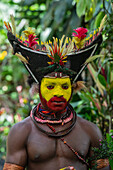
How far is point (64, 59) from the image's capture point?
168cm

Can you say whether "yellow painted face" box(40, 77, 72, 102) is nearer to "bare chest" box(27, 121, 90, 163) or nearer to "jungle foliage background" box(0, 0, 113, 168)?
"bare chest" box(27, 121, 90, 163)

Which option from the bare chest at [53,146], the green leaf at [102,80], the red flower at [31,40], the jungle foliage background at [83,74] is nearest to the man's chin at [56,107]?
the bare chest at [53,146]

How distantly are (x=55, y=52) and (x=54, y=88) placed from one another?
24cm

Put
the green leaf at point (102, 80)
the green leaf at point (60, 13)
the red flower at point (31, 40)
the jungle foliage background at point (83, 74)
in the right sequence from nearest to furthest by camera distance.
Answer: the red flower at point (31, 40) → the jungle foliage background at point (83, 74) → the green leaf at point (102, 80) → the green leaf at point (60, 13)

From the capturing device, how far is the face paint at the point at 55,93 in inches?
62.9

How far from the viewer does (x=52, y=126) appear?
1.65 m

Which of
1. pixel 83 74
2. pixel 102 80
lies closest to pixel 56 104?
pixel 102 80

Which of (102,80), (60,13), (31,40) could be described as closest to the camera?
(31,40)

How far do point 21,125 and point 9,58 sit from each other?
4134 millimetres

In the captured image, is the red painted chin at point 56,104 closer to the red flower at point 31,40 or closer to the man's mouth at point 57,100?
the man's mouth at point 57,100

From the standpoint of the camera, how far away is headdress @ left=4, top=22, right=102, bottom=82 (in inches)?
63.6

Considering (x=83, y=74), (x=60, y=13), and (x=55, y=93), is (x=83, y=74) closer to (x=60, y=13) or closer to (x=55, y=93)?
(x=60, y=13)

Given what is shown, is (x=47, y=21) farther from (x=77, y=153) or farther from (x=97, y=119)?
(x=77, y=153)

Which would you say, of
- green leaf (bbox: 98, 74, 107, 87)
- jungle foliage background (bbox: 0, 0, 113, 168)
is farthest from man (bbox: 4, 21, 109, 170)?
green leaf (bbox: 98, 74, 107, 87)
